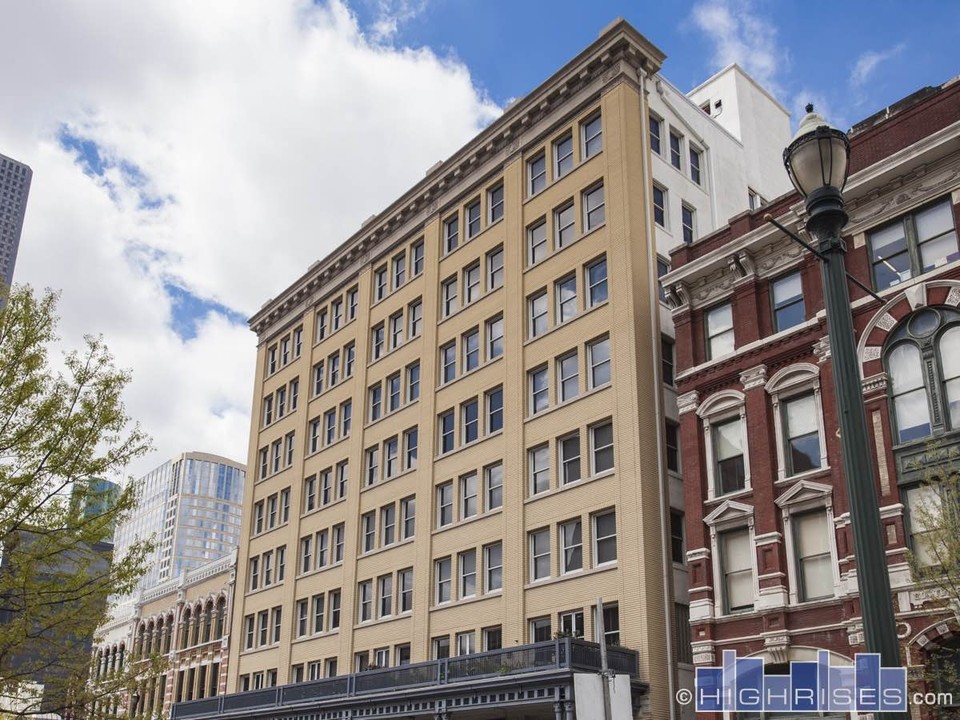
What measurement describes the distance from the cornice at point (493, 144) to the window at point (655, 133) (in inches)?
78.2

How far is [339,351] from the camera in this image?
182 ft

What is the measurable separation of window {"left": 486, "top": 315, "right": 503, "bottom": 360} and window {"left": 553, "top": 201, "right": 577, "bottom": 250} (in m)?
4.26

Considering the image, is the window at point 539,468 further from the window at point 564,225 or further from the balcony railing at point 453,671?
the window at point 564,225

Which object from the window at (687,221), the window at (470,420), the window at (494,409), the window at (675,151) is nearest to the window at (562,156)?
the window at (675,151)

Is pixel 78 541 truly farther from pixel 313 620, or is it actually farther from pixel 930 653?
pixel 313 620

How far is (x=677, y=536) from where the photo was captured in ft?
116

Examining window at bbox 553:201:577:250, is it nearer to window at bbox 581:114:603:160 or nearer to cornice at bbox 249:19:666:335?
window at bbox 581:114:603:160

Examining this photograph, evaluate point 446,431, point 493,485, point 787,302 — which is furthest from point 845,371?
point 446,431

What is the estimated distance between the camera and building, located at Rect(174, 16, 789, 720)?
114 feet

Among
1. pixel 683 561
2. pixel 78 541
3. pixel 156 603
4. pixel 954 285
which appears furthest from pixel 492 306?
pixel 156 603

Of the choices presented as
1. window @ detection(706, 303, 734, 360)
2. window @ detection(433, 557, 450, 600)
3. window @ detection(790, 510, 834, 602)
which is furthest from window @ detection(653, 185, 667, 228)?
window @ detection(433, 557, 450, 600)

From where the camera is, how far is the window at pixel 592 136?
4122 centimetres

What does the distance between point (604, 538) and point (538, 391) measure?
7.16 meters

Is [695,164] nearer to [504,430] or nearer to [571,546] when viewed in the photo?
[504,430]
